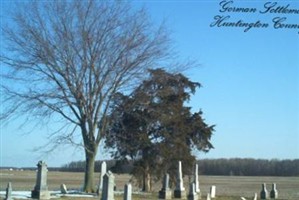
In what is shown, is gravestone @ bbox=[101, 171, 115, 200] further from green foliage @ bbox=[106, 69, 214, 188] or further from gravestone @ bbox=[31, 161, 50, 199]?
green foliage @ bbox=[106, 69, 214, 188]

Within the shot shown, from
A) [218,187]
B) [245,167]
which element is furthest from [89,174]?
[245,167]

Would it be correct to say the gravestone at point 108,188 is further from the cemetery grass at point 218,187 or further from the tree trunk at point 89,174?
the tree trunk at point 89,174

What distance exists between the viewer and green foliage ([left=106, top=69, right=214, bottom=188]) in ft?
109

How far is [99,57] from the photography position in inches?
1113

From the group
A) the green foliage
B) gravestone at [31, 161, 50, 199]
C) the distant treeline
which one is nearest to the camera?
gravestone at [31, 161, 50, 199]

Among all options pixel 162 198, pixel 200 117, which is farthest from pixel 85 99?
pixel 200 117

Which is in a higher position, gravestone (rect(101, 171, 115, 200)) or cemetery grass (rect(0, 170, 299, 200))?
cemetery grass (rect(0, 170, 299, 200))

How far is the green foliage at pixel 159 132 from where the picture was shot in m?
33.3

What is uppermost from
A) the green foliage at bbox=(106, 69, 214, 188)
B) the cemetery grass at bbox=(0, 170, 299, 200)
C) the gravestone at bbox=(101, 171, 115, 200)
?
the green foliage at bbox=(106, 69, 214, 188)

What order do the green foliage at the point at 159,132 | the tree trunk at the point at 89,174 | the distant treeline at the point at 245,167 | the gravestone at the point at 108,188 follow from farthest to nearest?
the distant treeline at the point at 245,167 → the green foliage at the point at 159,132 → the tree trunk at the point at 89,174 → the gravestone at the point at 108,188

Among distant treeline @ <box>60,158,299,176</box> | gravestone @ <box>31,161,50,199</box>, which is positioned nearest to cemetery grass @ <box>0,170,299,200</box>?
gravestone @ <box>31,161,50,199</box>

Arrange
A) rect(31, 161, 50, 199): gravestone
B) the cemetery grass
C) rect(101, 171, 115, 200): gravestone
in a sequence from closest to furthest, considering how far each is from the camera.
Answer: rect(101, 171, 115, 200): gravestone
rect(31, 161, 50, 199): gravestone
the cemetery grass

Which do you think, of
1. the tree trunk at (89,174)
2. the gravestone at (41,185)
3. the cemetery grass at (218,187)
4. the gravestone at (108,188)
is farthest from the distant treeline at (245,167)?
the gravestone at (108,188)

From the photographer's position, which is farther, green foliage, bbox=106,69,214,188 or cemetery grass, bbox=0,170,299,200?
green foliage, bbox=106,69,214,188
